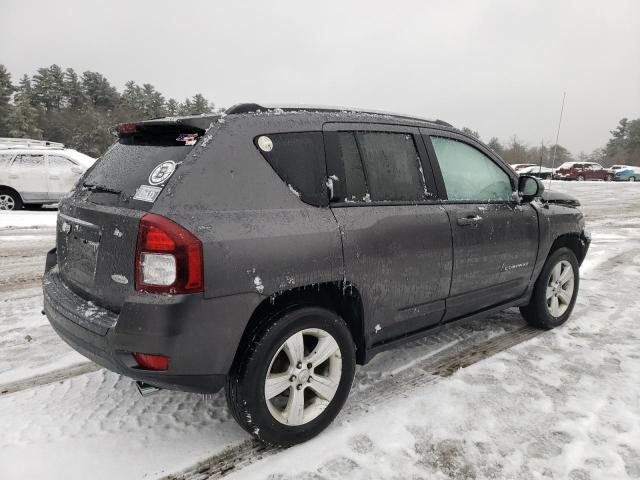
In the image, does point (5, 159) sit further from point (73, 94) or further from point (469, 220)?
point (73, 94)

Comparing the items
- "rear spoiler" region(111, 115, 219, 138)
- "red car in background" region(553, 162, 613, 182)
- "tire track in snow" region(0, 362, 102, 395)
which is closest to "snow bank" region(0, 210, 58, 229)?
"tire track in snow" region(0, 362, 102, 395)

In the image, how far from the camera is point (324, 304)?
2.72 meters

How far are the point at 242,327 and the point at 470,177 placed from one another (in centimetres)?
223

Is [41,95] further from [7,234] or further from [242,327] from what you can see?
[242,327]

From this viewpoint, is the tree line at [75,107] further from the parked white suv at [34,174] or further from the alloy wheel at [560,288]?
the alloy wheel at [560,288]

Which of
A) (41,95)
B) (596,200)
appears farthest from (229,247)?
(41,95)

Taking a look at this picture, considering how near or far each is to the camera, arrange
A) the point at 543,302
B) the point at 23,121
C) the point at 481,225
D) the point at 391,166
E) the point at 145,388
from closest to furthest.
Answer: the point at 145,388
the point at 391,166
the point at 481,225
the point at 543,302
the point at 23,121

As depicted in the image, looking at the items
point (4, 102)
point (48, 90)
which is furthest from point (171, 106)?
point (4, 102)

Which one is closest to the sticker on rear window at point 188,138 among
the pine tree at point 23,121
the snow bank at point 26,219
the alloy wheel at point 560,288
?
the alloy wheel at point 560,288

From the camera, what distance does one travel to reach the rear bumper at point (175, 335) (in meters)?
2.19

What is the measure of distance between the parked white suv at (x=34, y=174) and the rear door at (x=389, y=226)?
11.2 meters

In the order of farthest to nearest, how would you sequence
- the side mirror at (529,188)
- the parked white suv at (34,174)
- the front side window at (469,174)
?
the parked white suv at (34,174), the side mirror at (529,188), the front side window at (469,174)

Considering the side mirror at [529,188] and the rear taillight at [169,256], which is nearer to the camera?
the rear taillight at [169,256]

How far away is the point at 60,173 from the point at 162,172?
11602mm
